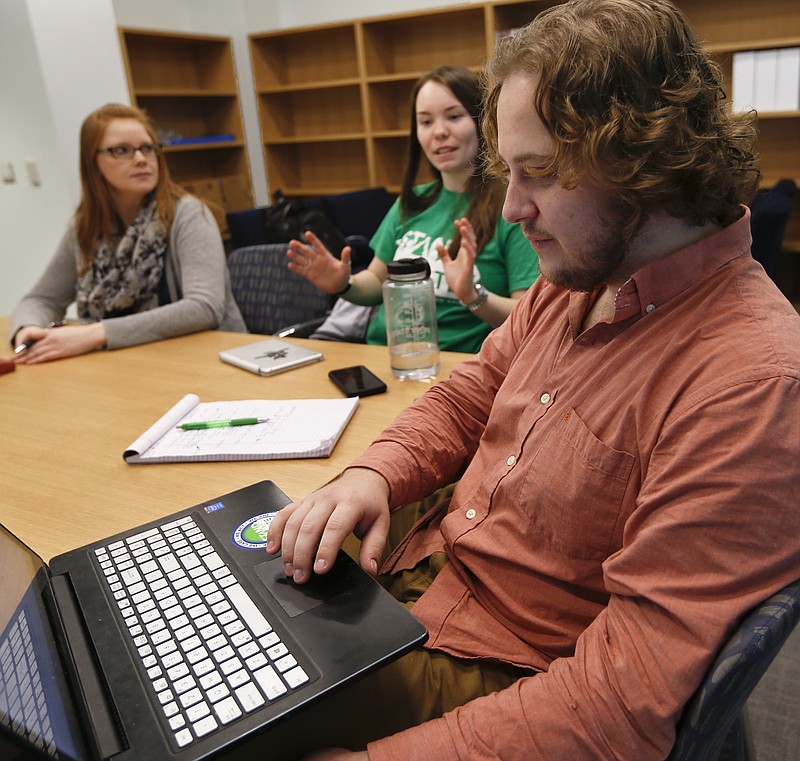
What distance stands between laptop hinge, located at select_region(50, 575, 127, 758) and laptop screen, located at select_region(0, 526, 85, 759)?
0.07 feet

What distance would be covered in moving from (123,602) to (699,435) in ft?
2.06

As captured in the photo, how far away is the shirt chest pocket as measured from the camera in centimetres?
75

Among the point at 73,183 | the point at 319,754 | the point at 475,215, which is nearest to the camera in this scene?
the point at 319,754

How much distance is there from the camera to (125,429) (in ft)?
4.27

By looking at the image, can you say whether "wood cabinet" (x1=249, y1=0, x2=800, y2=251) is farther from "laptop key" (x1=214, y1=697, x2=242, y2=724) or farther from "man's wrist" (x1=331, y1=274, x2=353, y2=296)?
"laptop key" (x1=214, y1=697, x2=242, y2=724)

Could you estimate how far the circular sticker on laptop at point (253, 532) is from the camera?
2.82 ft

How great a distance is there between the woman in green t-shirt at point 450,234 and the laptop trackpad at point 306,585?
100cm

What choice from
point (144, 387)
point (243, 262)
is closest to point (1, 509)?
point (144, 387)

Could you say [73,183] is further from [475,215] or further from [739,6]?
[739,6]

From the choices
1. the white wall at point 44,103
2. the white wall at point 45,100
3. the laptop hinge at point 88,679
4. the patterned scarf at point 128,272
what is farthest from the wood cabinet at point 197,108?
the laptop hinge at point 88,679

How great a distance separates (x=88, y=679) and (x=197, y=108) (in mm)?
5517

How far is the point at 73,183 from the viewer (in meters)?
3.96

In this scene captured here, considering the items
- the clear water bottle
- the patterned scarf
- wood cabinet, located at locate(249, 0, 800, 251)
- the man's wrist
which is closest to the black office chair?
wood cabinet, located at locate(249, 0, 800, 251)

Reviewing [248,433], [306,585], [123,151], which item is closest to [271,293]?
[123,151]
